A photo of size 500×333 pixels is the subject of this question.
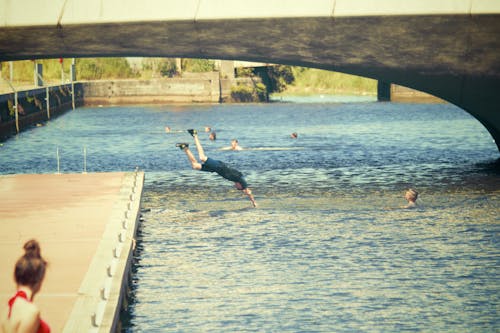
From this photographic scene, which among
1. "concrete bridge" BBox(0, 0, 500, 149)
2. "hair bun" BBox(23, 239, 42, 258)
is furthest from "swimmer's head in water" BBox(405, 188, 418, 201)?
"hair bun" BBox(23, 239, 42, 258)

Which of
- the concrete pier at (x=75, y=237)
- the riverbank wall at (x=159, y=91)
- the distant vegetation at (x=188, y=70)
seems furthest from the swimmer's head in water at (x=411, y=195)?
the distant vegetation at (x=188, y=70)

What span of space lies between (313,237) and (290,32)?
11.4 m

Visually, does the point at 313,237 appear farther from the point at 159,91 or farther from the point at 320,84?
the point at 320,84

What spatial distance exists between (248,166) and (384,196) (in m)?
15.3

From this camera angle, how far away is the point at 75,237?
889 inches

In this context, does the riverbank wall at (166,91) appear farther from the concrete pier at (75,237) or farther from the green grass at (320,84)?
the concrete pier at (75,237)

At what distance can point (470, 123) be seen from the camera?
91.7 m

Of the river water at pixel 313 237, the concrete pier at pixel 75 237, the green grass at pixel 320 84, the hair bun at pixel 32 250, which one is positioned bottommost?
the green grass at pixel 320 84

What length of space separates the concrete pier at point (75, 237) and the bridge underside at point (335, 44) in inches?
212

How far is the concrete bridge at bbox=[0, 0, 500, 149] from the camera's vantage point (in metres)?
36.2

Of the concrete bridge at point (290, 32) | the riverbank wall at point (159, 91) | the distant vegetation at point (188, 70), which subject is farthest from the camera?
the distant vegetation at point (188, 70)

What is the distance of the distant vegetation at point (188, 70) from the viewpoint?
138625 mm

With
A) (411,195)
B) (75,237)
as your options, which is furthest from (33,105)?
(75,237)

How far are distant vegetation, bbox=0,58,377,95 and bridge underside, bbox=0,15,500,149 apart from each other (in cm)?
9147
